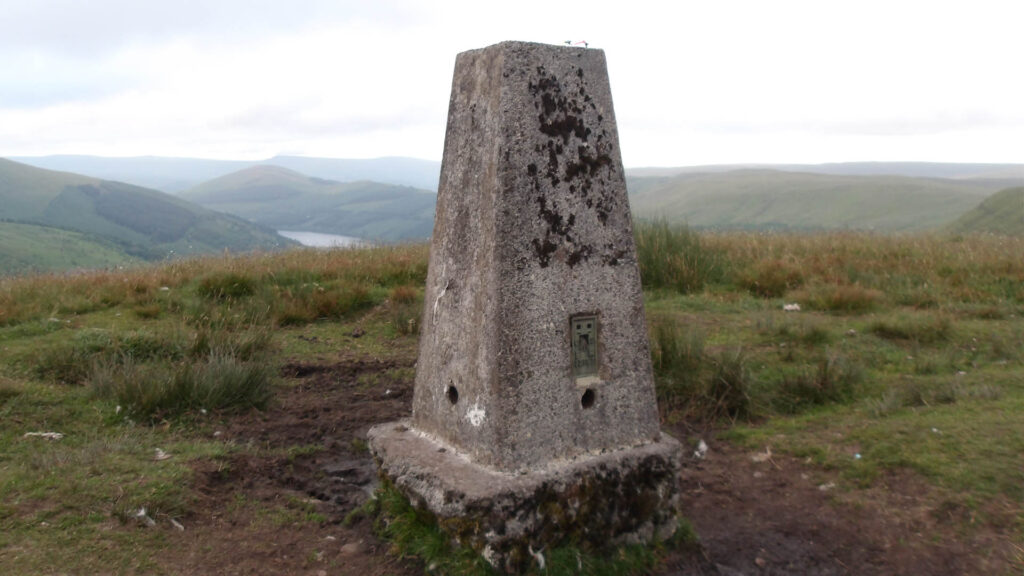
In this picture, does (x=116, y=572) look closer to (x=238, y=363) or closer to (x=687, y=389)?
(x=238, y=363)

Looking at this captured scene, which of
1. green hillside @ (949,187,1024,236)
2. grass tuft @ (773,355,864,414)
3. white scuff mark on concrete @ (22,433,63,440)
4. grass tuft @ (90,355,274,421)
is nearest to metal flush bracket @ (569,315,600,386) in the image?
grass tuft @ (773,355,864,414)

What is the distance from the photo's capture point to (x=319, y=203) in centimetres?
14812

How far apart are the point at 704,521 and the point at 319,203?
151 metres

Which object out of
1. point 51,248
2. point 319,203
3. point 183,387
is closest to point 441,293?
point 183,387

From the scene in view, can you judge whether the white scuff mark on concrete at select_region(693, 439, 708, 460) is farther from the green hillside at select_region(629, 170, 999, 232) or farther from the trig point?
the green hillside at select_region(629, 170, 999, 232)

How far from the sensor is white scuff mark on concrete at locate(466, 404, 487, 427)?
9.67 feet

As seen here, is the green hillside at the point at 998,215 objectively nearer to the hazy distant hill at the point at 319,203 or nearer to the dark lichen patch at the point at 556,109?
the dark lichen patch at the point at 556,109

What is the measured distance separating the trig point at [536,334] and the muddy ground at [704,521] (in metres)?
0.38

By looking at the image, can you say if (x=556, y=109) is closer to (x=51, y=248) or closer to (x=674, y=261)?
(x=674, y=261)

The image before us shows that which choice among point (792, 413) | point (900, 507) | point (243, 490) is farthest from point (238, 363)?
point (900, 507)

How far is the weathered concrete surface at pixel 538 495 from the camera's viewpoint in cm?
275

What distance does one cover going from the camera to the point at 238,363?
16.4ft

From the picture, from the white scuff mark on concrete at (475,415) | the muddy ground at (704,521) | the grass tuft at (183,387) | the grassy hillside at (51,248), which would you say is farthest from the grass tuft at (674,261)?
the grassy hillside at (51,248)

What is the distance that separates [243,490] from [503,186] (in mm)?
2053
